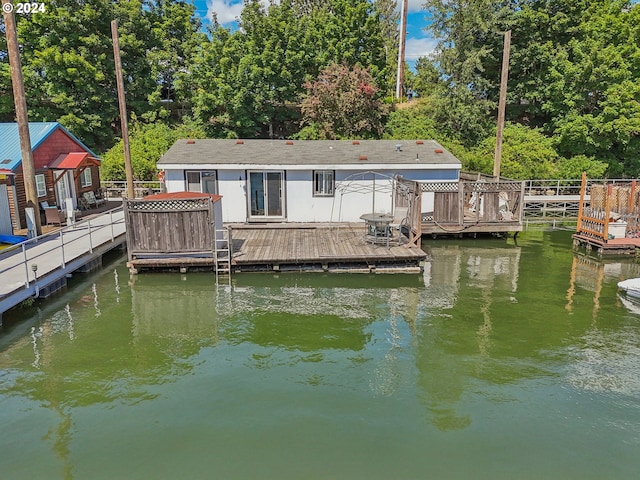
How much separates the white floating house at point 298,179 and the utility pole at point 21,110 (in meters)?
4.25

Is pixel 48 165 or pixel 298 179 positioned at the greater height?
pixel 48 165

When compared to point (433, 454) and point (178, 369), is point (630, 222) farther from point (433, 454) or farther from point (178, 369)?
point (178, 369)

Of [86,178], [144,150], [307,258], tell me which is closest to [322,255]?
[307,258]

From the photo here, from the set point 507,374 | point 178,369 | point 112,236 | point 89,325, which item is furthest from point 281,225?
point 507,374

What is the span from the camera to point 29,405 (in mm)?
6723

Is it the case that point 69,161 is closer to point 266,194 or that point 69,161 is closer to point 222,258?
point 266,194

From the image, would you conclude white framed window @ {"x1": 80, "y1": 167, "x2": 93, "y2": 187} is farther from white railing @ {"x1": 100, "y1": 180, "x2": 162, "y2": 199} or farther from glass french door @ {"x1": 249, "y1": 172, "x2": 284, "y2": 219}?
glass french door @ {"x1": 249, "y1": 172, "x2": 284, "y2": 219}

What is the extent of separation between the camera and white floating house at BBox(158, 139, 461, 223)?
17.0 m

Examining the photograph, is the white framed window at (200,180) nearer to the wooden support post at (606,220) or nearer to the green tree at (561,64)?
the wooden support post at (606,220)

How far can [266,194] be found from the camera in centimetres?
1744

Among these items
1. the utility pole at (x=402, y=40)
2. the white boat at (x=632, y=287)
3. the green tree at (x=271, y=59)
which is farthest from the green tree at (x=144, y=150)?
the white boat at (x=632, y=287)

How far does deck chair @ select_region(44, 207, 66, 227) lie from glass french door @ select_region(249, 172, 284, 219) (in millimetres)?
6958

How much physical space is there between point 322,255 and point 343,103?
1792cm

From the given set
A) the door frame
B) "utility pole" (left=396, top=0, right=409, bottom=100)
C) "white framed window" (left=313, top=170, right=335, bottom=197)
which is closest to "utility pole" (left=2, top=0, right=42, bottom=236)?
the door frame
